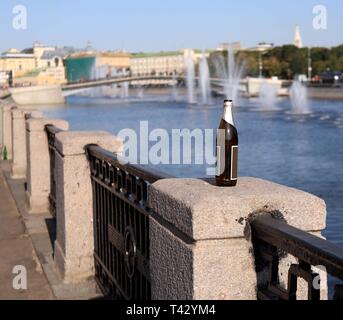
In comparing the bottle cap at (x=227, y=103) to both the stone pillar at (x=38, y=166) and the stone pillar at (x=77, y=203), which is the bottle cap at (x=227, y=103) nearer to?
the stone pillar at (x=77, y=203)

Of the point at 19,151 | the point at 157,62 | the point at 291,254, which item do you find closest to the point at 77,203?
the point at 291,254

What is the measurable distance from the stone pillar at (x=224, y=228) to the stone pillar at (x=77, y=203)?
263cm

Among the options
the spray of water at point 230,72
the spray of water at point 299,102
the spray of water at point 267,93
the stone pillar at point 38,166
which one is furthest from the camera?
the spray of water at point 230,72

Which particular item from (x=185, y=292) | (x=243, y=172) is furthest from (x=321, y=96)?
(x=185, y=292)

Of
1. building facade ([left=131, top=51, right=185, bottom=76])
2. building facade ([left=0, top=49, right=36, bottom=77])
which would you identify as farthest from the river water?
building facade ([left=131, top=51, right=185, bottom=76])

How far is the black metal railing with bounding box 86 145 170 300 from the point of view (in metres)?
3.56

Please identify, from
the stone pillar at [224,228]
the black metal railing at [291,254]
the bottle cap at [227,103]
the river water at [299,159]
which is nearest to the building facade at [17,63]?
the river water at [299,159]

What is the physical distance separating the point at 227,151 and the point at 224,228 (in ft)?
1.40

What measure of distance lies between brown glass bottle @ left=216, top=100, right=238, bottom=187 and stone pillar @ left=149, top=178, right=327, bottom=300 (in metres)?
0.06

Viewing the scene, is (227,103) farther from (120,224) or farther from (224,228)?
(120,224)

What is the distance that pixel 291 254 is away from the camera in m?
2.13

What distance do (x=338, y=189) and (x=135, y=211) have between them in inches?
526

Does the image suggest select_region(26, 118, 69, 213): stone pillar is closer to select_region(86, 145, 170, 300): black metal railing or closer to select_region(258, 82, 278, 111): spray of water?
select_region(86, 145, 170, 300): black metal railing

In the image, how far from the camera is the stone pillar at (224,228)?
2.28m
